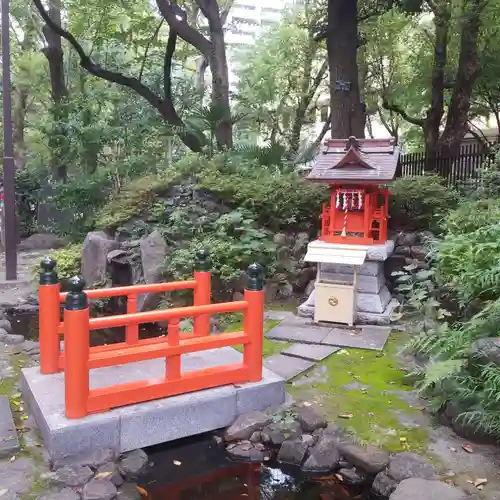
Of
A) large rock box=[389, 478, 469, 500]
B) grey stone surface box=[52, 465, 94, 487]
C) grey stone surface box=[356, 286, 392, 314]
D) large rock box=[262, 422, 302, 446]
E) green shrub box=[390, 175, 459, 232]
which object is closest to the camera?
large rock box=[389, 478, 469, 500]

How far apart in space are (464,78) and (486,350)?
1182cm

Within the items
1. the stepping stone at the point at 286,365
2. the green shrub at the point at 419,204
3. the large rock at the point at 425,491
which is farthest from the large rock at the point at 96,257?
the large rock at the point at 425,491

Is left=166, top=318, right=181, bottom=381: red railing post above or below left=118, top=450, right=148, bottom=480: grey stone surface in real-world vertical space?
above

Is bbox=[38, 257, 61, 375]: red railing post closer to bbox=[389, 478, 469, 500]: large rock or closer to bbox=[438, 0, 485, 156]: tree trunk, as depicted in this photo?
bbox=[389, 478, 469, 500]: large rock

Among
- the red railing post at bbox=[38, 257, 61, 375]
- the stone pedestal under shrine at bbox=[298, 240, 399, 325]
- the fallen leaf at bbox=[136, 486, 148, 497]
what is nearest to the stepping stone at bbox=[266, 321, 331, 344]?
the stone pedestal under shrine at bbox=[298, 240, 399, 325]

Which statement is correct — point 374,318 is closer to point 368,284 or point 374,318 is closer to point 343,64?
point 368,284

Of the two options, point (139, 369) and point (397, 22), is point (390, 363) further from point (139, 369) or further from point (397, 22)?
point (397, 22)

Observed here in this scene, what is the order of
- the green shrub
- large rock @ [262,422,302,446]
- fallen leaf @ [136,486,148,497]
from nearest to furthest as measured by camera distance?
fallen leaf @ [136,486,148,497], large rock @ [262,422,302,446], the green shrub

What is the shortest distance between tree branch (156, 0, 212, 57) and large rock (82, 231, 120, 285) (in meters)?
5.79

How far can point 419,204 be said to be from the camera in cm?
957

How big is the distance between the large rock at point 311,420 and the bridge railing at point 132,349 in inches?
22.0

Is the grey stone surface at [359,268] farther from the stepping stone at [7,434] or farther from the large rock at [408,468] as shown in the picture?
the stepping stone at [7,434]

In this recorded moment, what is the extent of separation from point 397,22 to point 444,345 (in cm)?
1568

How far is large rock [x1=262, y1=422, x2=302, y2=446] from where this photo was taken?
4617mm
